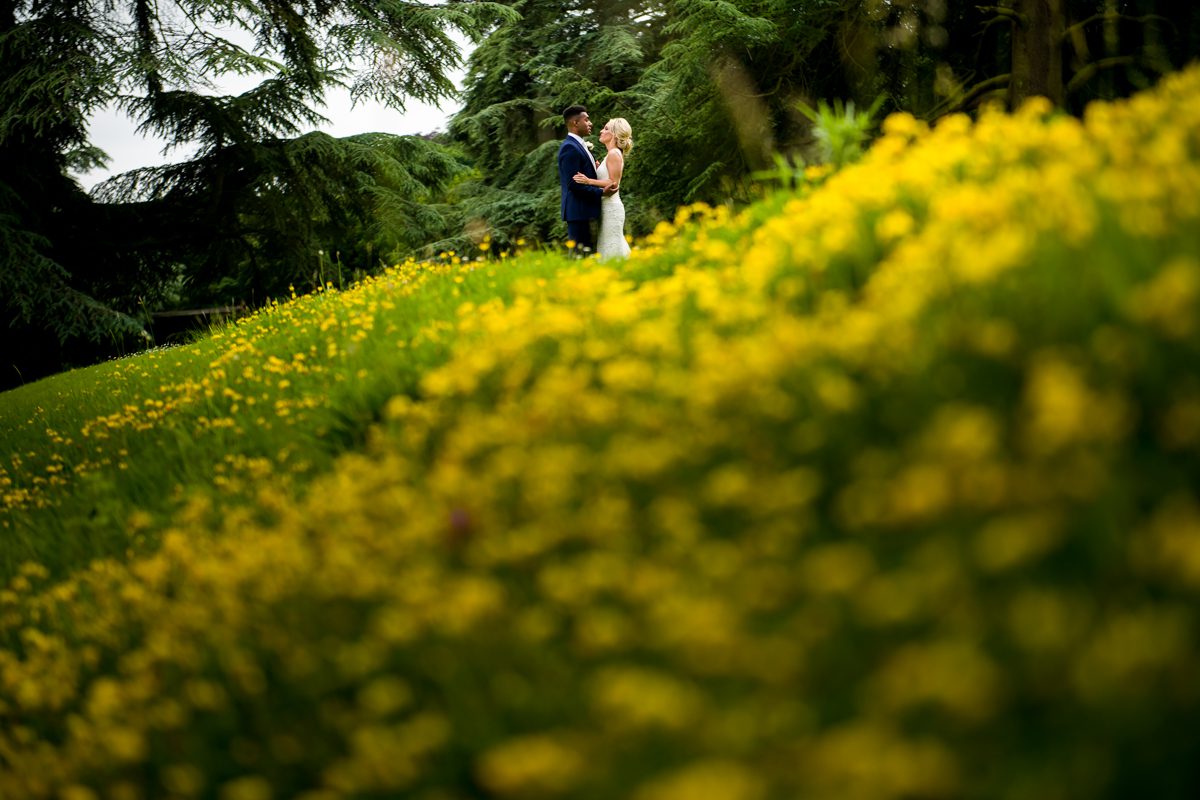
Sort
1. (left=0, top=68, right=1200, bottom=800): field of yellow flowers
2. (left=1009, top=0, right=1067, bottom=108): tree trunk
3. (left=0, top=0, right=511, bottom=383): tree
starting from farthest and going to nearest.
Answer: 1. (left=0, top=0, right=511, bottom=383): tree
2. (left=1009, top=0, right=1067, bottom=108): tree trunk
3. (left=0, top=68, right=1200, bottom=800): field of yellow flowers

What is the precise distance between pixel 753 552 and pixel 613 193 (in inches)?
300

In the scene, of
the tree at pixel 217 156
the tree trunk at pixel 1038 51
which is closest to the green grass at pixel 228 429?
the tree trunk at pixel 1038 51

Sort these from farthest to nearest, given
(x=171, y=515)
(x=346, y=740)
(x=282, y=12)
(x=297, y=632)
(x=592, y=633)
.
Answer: (x=282, y=12)
(x=171, y=515)
(x=297, y=632)
(x=346, y=740)
(x=592, y=633)

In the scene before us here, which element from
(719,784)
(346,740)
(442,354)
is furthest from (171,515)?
(719,784)

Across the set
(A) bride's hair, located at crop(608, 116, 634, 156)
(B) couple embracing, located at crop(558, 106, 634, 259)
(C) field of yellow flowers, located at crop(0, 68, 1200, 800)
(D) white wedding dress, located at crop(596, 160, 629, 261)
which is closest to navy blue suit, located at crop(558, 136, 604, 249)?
(B) couple embracing, located at crop(558, 106, 634, 259)

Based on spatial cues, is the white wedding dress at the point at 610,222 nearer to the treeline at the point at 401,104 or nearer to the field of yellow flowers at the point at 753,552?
the treeline at the point at 401,104

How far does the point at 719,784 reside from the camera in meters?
1.05

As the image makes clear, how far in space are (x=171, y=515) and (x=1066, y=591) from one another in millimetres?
3723

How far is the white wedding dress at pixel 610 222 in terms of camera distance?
29.0 feet

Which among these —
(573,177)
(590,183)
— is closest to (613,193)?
(590,183)

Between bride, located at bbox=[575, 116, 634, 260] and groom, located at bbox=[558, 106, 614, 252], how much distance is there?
4.4 inches

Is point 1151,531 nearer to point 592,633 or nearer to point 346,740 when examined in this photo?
point 592,633

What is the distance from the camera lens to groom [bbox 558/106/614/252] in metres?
8.45

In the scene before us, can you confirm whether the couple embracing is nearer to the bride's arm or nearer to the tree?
the bride's arm
